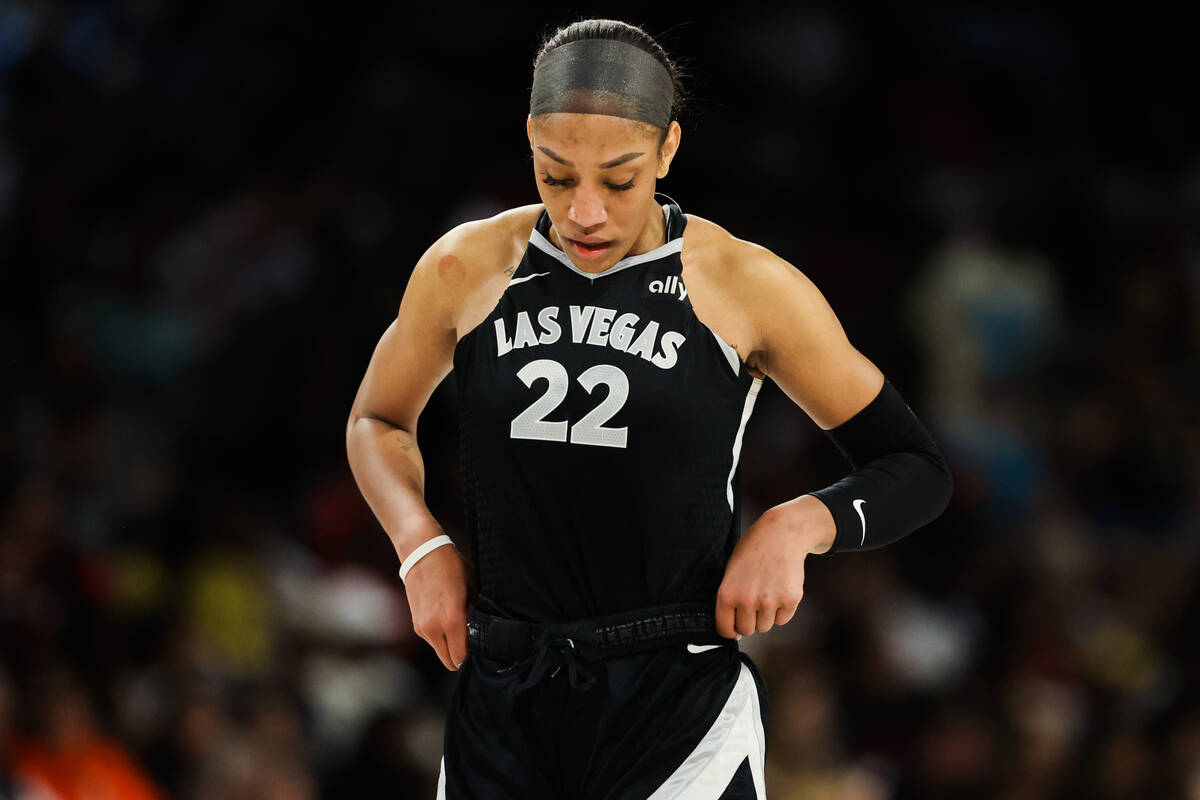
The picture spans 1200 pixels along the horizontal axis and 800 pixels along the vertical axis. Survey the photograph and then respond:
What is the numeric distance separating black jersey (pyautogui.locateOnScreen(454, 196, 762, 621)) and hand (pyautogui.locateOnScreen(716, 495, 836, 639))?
97 millimetres

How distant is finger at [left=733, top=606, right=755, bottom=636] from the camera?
2.85 metres

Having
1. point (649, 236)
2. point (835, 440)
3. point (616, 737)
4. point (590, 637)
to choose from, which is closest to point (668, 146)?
point (649, 236)

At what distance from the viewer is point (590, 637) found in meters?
2.91

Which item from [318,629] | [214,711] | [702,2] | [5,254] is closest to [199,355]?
[5,254]

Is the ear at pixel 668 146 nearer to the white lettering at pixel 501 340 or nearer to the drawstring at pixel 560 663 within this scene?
the white lettering at pixel 501 340

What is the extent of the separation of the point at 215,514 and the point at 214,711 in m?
1.08

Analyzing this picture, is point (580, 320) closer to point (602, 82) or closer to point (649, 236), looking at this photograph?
point (649, 236)

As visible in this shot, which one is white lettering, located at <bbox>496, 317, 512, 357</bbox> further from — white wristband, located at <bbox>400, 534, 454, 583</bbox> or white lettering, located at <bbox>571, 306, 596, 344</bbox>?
white wristband, located at <bbox>400, 534, 454, 583</bbox>

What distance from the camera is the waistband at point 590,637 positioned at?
2902mm

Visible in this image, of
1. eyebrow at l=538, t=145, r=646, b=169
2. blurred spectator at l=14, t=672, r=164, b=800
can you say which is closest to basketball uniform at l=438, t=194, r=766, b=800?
eyebrow at l=538, t=145, r=646, b=169

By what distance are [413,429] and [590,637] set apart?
63 cm

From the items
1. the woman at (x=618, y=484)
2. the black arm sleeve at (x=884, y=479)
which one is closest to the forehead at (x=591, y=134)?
the woman at (x=618, y=484)

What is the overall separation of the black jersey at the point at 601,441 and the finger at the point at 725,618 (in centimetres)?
9

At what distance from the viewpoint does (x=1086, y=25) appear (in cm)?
955
